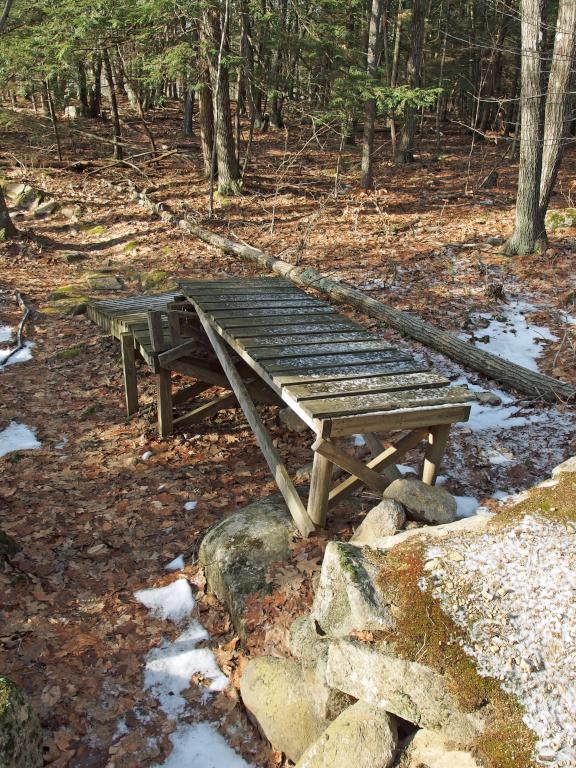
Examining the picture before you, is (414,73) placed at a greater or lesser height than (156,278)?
greater

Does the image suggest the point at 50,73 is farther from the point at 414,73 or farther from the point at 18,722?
the point at 18,722

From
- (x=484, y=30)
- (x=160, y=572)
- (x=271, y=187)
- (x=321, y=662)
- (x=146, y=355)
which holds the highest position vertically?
(x=484, y=30)

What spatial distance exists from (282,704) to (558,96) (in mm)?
11220

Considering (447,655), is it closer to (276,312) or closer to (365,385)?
(365,385)

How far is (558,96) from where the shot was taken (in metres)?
10.3

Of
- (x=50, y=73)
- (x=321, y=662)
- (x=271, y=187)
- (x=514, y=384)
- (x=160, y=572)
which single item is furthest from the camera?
(x=271, y=187)

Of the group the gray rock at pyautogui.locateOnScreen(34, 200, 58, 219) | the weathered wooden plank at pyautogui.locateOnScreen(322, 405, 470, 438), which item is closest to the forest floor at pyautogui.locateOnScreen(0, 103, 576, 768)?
the gray rock at pyautogui.locateOnScreen(34, 200, 58, 219)

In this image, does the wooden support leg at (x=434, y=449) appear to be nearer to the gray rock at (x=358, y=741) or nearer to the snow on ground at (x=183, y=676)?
the gray rock at (x=358, y=741)

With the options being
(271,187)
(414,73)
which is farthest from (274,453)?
(414,73)

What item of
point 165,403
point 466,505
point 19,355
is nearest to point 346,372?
point 466,505

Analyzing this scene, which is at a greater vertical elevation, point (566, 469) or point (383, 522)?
point (566, 469)

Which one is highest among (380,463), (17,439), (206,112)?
(206,112)

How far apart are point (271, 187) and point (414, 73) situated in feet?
21.2

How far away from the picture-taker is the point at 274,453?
17.9ft
